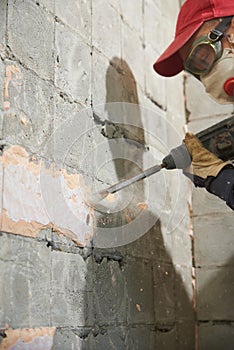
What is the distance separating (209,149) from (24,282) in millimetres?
744

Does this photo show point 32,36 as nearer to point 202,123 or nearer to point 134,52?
point 134,52

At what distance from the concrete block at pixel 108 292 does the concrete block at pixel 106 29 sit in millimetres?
743

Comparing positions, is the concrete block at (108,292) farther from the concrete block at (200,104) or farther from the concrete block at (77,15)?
the concrete block at (200,104)

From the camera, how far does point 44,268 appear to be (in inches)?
56.7

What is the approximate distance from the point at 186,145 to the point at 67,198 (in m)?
0.45

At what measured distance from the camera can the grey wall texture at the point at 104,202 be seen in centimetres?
140

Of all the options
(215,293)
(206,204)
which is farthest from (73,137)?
(215,293)

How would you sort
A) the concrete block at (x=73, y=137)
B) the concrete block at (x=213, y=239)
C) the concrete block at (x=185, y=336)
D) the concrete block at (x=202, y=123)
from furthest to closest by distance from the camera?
the concrete block at (x=202, y=123)
the concrete block at (x=213, y=239)
the concrete block at (x=185, y=336)
the concrete block at (x=73, y=137)

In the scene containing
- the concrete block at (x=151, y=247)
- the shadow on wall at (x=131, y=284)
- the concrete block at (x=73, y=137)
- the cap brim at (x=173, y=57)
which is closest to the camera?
the concrete block at (x=73, y=137)

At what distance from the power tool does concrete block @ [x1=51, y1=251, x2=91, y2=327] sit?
216 mm

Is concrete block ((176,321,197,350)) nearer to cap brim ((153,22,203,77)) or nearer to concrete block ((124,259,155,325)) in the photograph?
concrete block ((124,259,155,325))

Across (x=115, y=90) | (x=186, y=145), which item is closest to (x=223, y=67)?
(x=186, y=145)

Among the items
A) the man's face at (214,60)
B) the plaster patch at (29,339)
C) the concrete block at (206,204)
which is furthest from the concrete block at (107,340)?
the man's face at (214,60)

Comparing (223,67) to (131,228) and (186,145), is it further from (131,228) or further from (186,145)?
(131,228)
